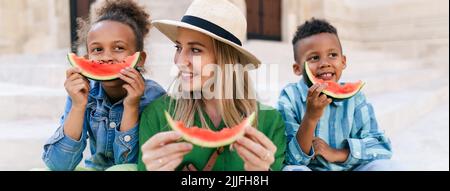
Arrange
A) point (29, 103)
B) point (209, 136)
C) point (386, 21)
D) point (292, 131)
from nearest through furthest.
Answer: point (209, 136) < point (292, 131) < point (29, 103) < point (386, 21)

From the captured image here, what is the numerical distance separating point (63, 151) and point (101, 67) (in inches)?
10.1

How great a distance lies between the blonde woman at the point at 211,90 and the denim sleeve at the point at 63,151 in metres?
0.19

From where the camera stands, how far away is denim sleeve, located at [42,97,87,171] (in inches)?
40.0

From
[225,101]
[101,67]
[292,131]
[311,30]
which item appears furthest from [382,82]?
[101,67]

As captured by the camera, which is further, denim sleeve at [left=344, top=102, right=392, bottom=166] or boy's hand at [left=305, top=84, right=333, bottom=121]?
denim sleeve at [left=344, top=102, right=392, bottom=166]

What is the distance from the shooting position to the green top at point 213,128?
998mm

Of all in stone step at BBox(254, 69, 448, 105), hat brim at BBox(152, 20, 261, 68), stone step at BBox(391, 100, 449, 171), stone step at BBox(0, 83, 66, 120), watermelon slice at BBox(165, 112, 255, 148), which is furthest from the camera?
stone step at BBox(391, 100, 449, 171)

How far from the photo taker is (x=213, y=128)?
104 cm

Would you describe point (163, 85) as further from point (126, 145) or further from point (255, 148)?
point (255, 148)

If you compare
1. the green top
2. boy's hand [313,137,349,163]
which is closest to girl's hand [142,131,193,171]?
the green top

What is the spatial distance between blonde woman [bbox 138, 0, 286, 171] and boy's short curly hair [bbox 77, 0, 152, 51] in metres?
0.11

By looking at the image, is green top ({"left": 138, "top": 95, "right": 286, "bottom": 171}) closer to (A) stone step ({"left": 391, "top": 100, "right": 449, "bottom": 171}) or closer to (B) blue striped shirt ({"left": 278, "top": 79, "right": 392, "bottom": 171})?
(B) blue striped shirt ({"left": 278, "top": 79, "right": 392, "bottom": 171})

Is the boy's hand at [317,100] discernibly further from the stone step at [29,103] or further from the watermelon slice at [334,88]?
the stone step at [29,103]
